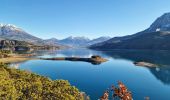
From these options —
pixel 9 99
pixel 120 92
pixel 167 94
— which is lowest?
pixel 167 94

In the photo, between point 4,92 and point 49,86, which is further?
point 49,86

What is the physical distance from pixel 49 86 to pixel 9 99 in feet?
39.6

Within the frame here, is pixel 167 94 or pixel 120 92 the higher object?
pixel 120 92

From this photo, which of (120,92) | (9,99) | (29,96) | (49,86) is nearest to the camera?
(120,92)

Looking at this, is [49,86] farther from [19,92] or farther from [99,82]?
[99,82]

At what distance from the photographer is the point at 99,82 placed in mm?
127875

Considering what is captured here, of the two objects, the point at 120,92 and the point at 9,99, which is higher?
the point at 120,92

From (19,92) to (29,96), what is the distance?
2329mm

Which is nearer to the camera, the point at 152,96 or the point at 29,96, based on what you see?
the point at 29,96

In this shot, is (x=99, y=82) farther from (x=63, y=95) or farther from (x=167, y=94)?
(x=63, y=95)

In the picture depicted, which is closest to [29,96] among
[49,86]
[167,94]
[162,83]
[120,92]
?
[49,86]

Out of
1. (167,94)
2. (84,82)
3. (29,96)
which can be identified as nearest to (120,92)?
(29,96)

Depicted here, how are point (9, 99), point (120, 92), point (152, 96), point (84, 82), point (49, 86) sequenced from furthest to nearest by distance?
point (84, 82) < point (152, 96) < point (49, 86) < point (9, 99) < point (120, 92)

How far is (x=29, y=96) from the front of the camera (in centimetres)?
5822
